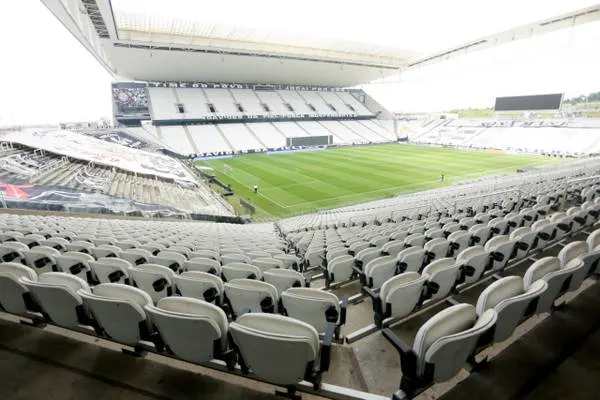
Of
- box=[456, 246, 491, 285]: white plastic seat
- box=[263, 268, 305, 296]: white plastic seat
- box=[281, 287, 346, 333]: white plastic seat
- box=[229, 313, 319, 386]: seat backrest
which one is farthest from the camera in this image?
box=[263, 268, 305, 296]: white plastic seat

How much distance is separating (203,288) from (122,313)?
0.84 m

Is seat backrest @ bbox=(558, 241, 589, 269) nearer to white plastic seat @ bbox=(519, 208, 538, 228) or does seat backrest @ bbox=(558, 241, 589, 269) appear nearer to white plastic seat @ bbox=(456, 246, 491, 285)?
white plastic seat @ bbox=(456, 246, 491, 285)

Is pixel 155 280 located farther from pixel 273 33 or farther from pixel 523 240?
pixel 273 33

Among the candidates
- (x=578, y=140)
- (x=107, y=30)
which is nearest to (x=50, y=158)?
(x=107, y=30)

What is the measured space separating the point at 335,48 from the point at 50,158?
34.0 meters

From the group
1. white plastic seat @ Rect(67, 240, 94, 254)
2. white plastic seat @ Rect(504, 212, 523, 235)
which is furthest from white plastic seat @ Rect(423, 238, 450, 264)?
white plastic seat @ Rect(67, 240, 94, 254)

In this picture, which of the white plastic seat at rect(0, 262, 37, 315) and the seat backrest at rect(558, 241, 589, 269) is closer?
the white plastic seat at rect(0, 262, 37, 315)

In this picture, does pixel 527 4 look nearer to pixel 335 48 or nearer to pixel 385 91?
pixel 335 48

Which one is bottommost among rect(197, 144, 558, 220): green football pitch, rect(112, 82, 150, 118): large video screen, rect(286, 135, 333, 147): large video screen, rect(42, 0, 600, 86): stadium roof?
rect(197, 144, 558, 220): green football pitch

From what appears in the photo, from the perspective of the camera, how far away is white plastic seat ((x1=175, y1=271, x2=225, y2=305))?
9.25 ft

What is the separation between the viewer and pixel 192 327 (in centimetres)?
185

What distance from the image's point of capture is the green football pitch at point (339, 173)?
69.9 ft

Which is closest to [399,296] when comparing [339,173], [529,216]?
[529,216]

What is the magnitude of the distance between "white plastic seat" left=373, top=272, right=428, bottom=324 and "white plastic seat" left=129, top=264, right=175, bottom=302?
199cm
